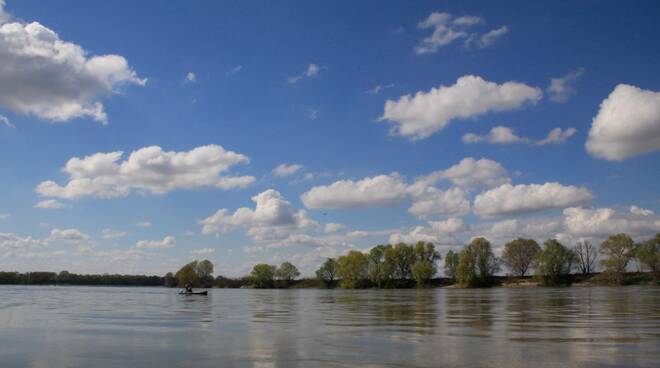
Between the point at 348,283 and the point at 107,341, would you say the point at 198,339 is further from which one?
the point at 348,283

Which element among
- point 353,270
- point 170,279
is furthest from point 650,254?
point 170,279

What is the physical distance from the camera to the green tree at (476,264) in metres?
139

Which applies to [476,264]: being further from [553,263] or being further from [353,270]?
[353,270]

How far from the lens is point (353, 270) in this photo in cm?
15538

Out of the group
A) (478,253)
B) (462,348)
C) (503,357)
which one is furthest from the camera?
(478,253)

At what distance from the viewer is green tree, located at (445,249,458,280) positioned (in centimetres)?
14975

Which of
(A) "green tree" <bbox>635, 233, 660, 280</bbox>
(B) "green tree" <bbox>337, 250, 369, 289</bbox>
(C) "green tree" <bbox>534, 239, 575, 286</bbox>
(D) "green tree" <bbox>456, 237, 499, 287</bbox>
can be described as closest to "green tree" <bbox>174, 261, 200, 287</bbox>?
(B) "green tree" <bbox>337, 250, 369, 289</bbox>

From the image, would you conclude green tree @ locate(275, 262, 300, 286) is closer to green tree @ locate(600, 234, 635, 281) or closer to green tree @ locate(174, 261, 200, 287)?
green tree @ locate(174, 261, 200, 287)

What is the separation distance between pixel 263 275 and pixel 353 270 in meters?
37.0

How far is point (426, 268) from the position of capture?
475 ft

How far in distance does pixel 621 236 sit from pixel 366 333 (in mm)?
122660

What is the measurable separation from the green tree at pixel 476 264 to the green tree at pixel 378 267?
20.0 metres

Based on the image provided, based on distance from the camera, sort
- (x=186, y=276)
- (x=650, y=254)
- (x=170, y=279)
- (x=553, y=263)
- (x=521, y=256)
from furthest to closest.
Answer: (x=170, y=279)
(x=186, y=276)
(x=521, y=256)
(x=553, y=263)
(x=650, y=254)

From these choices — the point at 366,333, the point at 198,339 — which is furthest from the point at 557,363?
the point at 198,339
